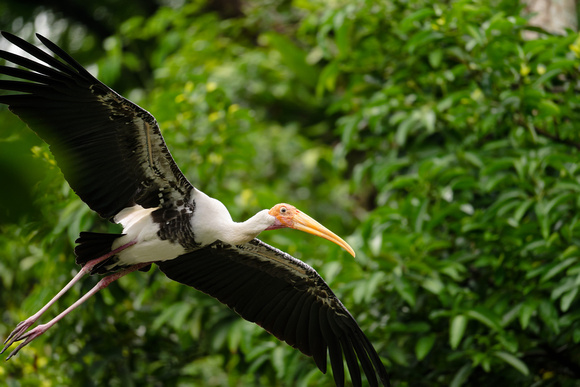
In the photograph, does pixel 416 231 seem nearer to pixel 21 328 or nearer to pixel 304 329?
pixel 304 329

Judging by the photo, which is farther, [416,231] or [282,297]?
[416,231]

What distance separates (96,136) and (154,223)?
774 mm

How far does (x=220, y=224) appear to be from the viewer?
16.5 ft

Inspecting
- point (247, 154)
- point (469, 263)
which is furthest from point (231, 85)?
point (469, 263)

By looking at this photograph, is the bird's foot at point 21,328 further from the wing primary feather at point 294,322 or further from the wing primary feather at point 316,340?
the wing primary feather at point 316,340

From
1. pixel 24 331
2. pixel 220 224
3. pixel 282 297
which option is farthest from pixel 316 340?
pixel 24 331

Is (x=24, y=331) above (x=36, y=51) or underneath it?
underneath

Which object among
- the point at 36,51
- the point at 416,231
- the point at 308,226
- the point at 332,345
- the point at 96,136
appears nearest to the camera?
the point at 36,51

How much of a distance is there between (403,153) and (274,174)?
3679 millimetres

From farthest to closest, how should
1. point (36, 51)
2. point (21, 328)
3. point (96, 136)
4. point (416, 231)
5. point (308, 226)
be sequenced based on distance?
point (416, 231), point (308, 226), point (21, 328), point (96, 136), point (36, 51)

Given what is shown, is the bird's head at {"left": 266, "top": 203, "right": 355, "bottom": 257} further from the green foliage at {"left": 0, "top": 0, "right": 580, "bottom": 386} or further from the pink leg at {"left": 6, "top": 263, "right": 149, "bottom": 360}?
the pink leg at {"left": 6, "top": 263, "right": 149, "bottom": 360}

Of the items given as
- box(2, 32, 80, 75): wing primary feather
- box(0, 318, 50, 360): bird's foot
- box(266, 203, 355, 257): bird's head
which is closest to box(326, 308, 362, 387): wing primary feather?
box(266, 203, 355, 257): bird's head

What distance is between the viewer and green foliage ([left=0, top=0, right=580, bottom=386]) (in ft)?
19.6

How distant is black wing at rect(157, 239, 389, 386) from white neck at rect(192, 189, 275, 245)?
1.90 feet
